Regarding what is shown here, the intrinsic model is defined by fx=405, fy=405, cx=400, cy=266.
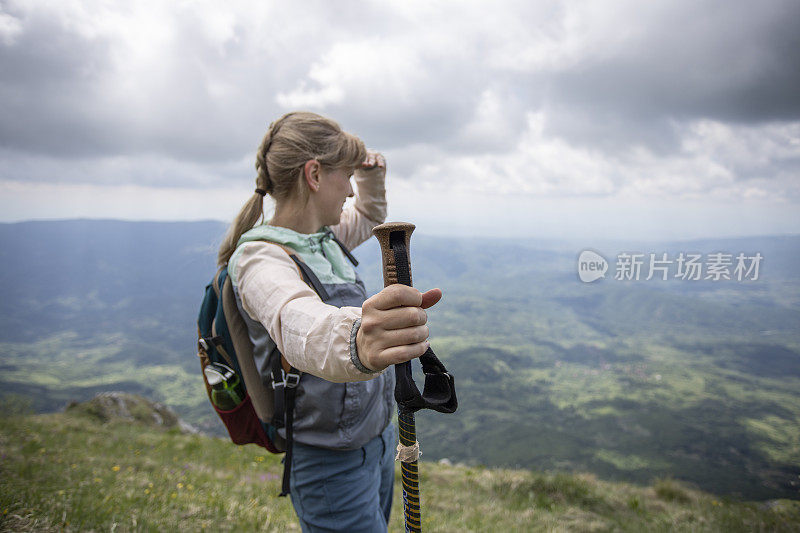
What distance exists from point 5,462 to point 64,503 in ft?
8.34

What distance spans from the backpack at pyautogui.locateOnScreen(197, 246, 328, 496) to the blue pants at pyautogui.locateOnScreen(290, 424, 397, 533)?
0.36ft

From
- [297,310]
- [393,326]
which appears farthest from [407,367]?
[297,310]

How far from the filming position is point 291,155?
278cm

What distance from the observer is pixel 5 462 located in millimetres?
5719

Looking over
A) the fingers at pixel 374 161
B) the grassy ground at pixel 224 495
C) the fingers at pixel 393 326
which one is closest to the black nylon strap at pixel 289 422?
the fingers at pixel 393 326

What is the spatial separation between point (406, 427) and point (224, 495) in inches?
220

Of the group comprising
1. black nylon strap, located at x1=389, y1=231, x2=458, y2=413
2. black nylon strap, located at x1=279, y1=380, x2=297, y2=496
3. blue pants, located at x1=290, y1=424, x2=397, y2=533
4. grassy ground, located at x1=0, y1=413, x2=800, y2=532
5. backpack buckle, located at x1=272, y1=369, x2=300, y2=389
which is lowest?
grassy ground, located at x1=0, y1=413, x2=800, y2=532

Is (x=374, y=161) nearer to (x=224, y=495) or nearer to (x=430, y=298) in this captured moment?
(x=430, y=298)

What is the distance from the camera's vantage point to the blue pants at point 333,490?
2.51 m

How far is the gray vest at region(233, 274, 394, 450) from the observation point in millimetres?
2404

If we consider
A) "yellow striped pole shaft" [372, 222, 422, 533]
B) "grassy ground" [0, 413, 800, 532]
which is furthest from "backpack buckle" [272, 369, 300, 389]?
"grassy ground" [0, 413, 800, 532]

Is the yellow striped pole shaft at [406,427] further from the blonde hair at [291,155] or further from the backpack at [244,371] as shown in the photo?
the blonde hair at [291,155]

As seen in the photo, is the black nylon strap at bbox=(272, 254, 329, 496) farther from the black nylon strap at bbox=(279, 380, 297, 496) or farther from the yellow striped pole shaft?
the yellow striped pole shaft

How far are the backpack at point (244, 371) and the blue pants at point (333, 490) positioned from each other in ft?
0.36
